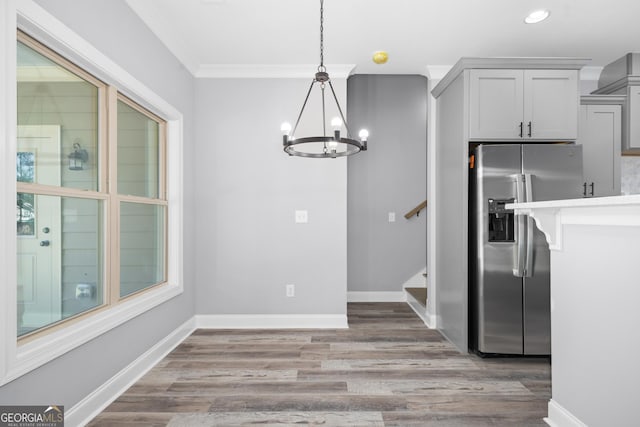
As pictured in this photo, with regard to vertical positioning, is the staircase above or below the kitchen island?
below

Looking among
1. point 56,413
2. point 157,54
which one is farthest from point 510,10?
point 56,413

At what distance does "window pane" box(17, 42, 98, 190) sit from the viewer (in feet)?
5.56

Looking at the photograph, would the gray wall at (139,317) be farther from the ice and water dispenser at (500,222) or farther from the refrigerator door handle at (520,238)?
the refrigerator door handle at (520,238)

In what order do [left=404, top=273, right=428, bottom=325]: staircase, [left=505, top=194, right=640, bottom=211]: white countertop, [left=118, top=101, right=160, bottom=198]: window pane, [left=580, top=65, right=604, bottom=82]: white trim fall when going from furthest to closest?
1. [left=404, top=273, right=428, bottom=325]: staircase
2. [left=580, top=65, right=604, bottom=82]: white trim
3. [left=118, top=101, right=160, bottom=198]: window pane
4. [left=505, top=194, right=640, bottom=211]: white countertop

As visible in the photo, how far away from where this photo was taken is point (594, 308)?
Result: 164 centimetres

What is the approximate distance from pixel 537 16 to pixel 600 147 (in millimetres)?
1399

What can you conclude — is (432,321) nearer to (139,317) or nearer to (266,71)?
(139,317)

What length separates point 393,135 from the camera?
469 centimetres

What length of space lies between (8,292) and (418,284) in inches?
165

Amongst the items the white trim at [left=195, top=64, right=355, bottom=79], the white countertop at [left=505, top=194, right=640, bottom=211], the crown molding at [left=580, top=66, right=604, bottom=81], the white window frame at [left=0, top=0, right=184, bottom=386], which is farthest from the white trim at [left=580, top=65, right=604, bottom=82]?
the white window frame at [left=0, top=0, right=184, bottom=386]

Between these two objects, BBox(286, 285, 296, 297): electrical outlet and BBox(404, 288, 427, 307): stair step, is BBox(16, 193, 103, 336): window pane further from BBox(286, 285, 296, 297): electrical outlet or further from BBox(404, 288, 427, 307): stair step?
BBox(404, 288, 427, 307): stair step

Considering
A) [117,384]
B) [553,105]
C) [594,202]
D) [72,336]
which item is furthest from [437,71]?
[117,384]

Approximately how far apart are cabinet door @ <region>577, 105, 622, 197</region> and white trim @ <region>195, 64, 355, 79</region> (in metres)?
2.29

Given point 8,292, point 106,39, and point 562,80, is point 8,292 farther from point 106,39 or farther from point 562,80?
point 562,80
